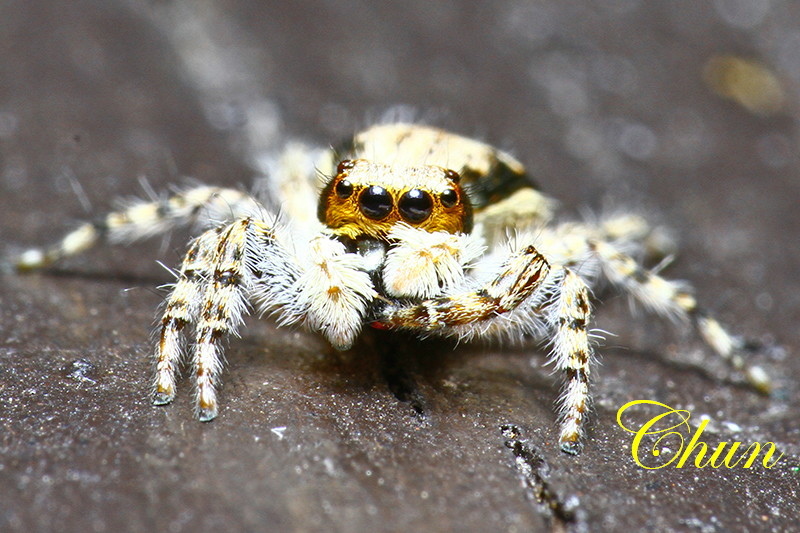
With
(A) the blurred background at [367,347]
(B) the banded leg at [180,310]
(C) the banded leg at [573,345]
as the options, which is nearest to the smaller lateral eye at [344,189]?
(B) the banded leg at [180,310]

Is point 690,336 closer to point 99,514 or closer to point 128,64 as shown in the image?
point 99,514

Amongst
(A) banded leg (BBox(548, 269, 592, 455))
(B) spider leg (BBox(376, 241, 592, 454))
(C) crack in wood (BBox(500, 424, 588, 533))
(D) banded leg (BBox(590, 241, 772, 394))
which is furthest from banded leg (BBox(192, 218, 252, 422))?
(D) banded leg (BBox(590, 241, 772, 394))

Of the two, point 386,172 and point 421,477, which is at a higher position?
point 386,172

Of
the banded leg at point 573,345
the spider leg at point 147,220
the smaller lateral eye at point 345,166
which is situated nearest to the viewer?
the banded leg at point 573,345

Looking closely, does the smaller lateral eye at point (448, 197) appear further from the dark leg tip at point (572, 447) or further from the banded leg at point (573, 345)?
the dark leg tip at point (572, 447)

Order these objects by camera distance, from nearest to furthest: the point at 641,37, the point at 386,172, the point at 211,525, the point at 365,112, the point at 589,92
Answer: the point at 211,525, the point at 386,172, the point at 365,112, the point at 589,92, the point at 641,37

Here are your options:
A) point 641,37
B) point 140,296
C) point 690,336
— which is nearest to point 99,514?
point 140,296

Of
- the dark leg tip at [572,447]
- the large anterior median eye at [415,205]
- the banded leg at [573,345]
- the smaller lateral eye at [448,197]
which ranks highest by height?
the smaller lateral eye at [448,197]
